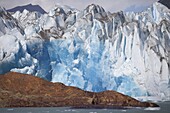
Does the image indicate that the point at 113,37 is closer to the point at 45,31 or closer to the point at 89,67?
the point at 89,67

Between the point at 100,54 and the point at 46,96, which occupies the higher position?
the point at 100,54

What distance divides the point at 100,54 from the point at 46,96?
356 cm

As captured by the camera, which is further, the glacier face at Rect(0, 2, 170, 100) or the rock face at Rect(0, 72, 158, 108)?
the glacier face at Rect(0, 2, 170, 100)

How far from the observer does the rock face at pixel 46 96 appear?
9.63 m

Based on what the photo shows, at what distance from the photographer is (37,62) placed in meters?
12.5

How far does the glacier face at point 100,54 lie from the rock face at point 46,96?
2.00 meters

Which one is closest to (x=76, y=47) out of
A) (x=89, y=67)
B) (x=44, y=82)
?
(x=89, y=67)

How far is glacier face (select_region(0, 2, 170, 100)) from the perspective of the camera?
1209cm

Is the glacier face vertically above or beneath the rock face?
above

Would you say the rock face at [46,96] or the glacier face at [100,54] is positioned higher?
the glacier face at [100,54]

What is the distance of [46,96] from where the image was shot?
981 cm

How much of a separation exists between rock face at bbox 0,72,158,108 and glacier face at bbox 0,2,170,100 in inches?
78.8

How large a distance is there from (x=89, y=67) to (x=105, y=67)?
1.80 feet

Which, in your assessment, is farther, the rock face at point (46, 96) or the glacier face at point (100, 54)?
the glacier face at point (100, 54)
